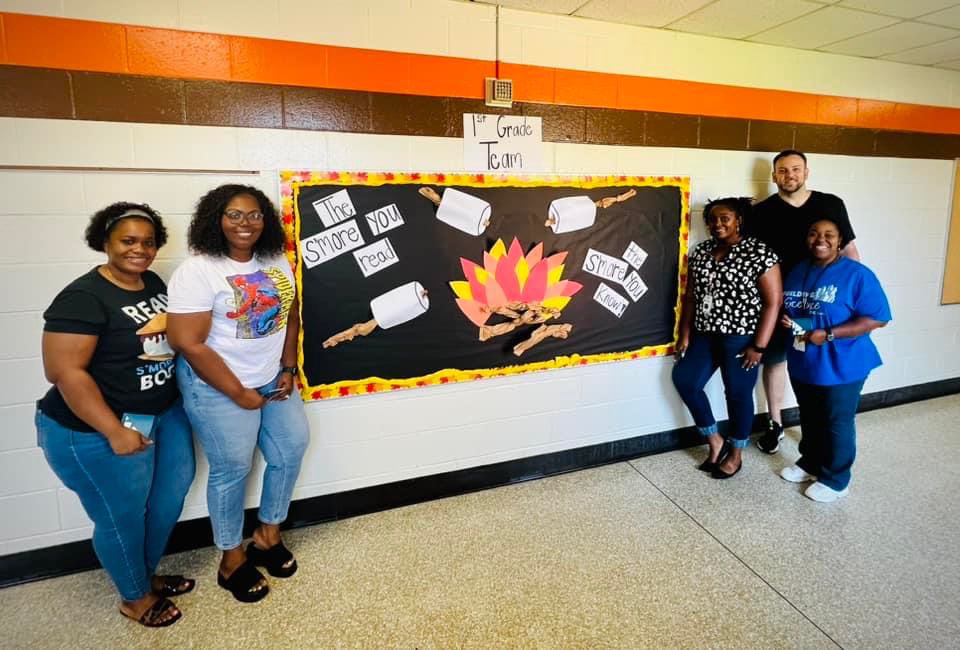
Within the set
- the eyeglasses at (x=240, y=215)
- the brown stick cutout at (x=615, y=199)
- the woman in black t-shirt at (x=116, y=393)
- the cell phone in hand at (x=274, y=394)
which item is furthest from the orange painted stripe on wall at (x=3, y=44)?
the brown stick cutout at (x=615, y=199)

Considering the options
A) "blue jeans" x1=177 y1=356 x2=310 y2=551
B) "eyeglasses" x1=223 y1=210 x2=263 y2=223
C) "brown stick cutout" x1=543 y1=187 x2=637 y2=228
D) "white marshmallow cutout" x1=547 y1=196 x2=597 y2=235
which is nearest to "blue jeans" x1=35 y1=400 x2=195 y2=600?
"blue jeans" x1=177 y1=356 x2=310 y2=551

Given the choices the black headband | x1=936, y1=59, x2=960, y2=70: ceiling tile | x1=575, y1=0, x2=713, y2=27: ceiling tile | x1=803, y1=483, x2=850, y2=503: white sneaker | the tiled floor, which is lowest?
the tiled floor

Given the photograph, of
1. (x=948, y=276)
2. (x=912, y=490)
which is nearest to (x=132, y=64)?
(x=912, y=490)

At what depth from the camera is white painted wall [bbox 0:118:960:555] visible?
1.95 metres

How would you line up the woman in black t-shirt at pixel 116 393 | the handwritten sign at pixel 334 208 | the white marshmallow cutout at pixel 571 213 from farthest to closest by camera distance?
1. the white marshmallow cutout at pixel 571 213
2. the handwritten sign at pixel 334 208
3. the woman in black t-shirt at pixel 116 393

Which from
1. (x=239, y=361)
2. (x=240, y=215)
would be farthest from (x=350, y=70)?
(x=239, y=361)

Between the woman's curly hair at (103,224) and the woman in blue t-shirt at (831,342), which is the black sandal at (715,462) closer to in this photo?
the woman in blue t-shirt at (831,342)

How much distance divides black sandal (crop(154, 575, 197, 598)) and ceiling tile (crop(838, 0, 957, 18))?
3900 mm

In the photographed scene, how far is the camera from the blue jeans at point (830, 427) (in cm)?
256

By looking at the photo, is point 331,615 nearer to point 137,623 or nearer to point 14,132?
point 137,623

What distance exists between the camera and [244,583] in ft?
6.66

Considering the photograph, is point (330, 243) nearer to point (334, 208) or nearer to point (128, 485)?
point (334, 208)

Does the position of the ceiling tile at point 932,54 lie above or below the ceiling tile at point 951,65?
below

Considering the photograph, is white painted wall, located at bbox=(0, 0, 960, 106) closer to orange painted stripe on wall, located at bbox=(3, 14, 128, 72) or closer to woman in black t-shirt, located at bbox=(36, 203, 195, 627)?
orange painted stripe on wall, located at bbox=(3, 14, 128, 72)
